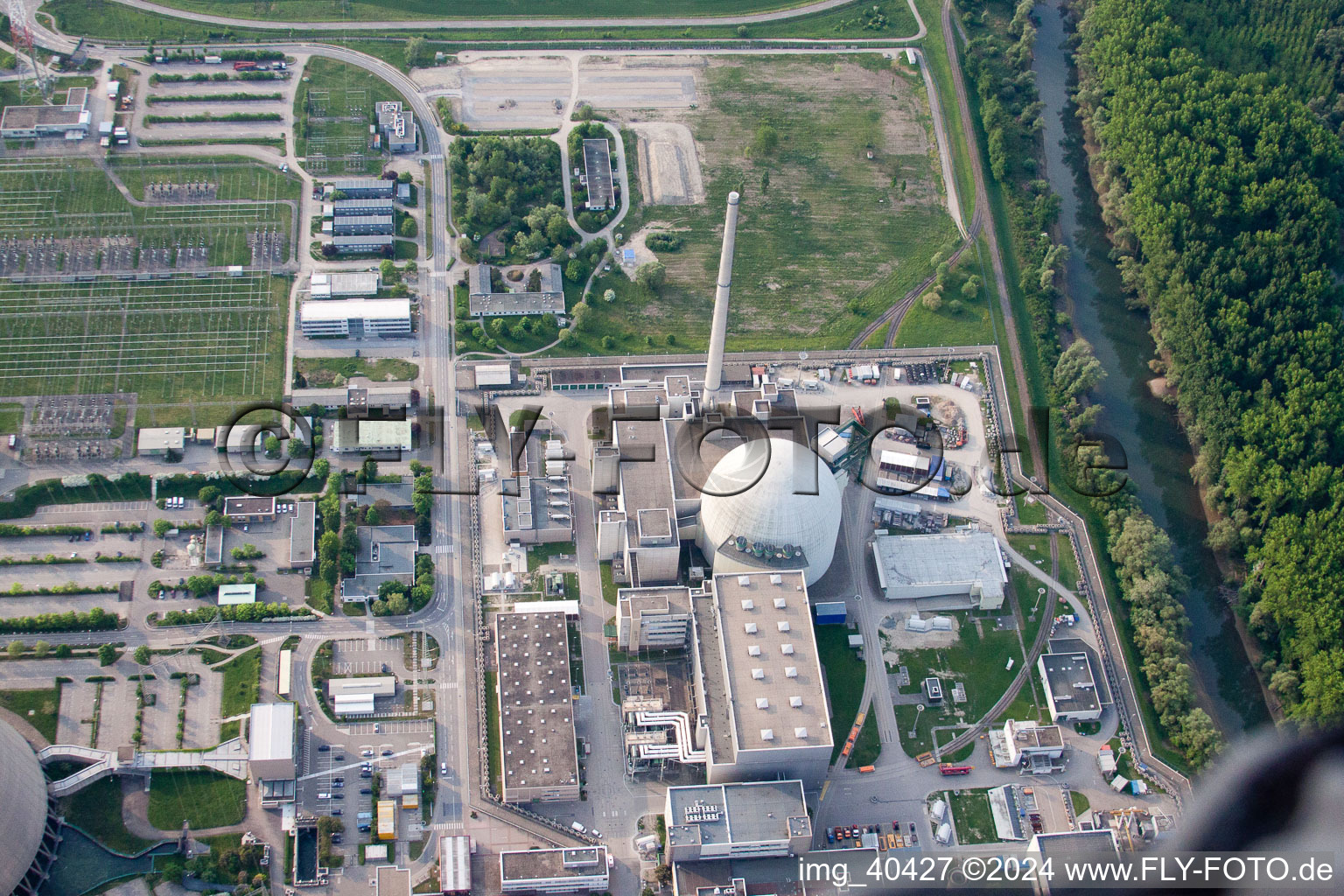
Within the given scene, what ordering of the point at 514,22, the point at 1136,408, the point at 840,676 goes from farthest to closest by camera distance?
1. the point at 514,22
2. the point at 1136,408
3. the point at 840,676

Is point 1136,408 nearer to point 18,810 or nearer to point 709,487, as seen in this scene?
point 709,487

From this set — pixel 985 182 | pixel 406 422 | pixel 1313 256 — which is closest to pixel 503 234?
pixel 406 422

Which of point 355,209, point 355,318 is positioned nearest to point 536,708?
point 355,318

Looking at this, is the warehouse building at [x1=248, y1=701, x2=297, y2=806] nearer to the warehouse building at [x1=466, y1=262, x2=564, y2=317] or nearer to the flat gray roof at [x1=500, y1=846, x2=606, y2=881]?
the flat gray roof at [x1=500, y1=846, x2=606, y2=881]

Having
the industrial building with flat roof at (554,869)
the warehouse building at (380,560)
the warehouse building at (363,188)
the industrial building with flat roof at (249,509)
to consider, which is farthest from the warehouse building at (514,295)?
the industrial building with flat roof at (554,869)

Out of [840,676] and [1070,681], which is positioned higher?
[840,676]

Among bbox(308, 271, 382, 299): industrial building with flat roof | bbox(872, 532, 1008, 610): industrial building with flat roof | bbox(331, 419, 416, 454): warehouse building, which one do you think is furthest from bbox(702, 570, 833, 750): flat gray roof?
bbox(308, 271, 382, 299): industrial building with flat roof

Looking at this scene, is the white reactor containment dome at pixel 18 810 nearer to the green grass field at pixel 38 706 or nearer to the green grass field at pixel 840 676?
the green grass field at pixel 38 706
